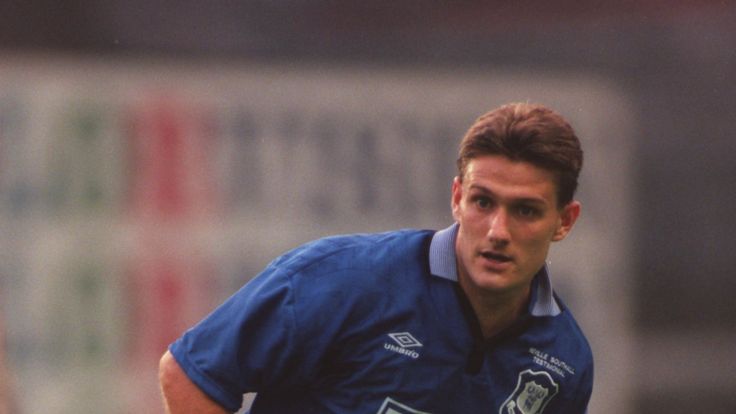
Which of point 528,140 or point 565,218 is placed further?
point 565,218

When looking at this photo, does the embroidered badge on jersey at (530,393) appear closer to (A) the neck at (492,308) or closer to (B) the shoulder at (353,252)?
(A) the neck at (492,308)

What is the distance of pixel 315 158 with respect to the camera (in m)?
8.98

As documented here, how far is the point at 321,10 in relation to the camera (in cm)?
890

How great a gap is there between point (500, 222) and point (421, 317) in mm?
332

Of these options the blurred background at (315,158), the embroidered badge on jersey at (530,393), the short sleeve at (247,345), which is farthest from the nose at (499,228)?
the blurred background at (315,158)

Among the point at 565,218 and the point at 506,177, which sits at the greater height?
the point at 506,177

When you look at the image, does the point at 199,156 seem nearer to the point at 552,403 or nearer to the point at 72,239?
the point at 72,239

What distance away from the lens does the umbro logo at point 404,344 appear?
4.23 meters

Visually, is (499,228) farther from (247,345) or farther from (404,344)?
(247,345)

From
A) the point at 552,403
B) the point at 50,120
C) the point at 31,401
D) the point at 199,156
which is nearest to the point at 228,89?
the point at 199,156

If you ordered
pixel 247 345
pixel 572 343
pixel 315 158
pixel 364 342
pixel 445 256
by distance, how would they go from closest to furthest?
pixel 247 345, pixel 364 342, pixel 445 256, pixel 572 343, pixel 315 158

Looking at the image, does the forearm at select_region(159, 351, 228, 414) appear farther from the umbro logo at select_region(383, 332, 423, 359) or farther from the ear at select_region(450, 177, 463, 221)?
the ear at select_region(450, 177, 463, 221)

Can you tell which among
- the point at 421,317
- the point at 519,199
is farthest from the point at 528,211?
the point at 421,317

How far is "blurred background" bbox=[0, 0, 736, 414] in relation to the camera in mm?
8656
